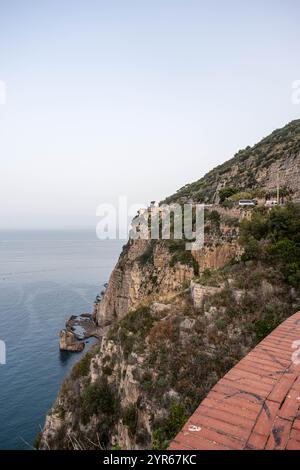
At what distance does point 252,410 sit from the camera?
311 cm

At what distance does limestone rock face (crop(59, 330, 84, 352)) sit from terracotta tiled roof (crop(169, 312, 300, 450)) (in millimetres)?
42090

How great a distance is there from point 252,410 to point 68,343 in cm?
4330

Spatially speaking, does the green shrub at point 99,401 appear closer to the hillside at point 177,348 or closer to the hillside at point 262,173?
the hillside at point 177,348

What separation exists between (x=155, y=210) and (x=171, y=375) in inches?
1241

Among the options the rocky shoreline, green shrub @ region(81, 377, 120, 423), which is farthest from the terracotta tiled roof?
the rocky shoreline

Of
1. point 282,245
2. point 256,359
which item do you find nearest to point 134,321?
point 282,245

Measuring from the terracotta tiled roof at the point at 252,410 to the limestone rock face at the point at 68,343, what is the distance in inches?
1657

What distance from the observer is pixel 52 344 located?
43500 mm

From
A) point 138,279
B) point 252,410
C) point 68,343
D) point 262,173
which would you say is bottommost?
point 68,343

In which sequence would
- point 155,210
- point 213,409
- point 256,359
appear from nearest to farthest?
1. point 213,409
2. point 256,359
3. point 155,210

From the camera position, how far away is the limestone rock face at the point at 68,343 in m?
42.5

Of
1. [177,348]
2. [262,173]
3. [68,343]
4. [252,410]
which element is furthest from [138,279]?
[252,410]

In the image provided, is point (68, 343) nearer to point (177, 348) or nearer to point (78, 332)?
point (78, 332)
